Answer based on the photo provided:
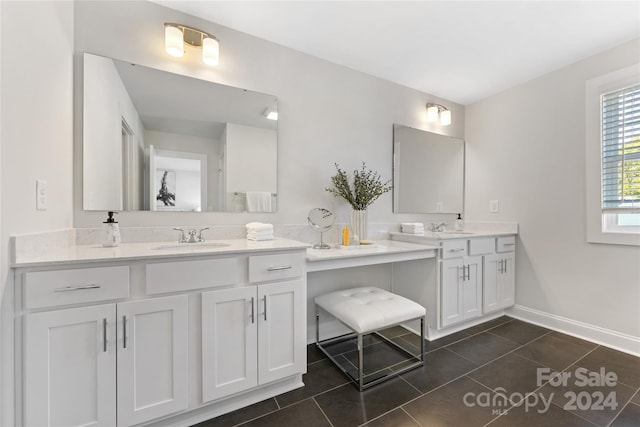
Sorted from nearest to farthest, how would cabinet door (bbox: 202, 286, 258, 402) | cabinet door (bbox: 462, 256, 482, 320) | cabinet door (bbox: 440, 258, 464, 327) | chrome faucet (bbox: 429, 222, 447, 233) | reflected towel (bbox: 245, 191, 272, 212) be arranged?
cabinet door (bbox: 202, 286, 258, 402) < reflected towel (bbox: 245, 191, 272, 212) < cabinet door (bbox: 440, 258, 464, 327) < cabinet door (bbox: 462, 256, 482, 320) < chrome faucet (bbox: 429, 222, 447, 233)

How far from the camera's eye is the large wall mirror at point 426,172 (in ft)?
8.75

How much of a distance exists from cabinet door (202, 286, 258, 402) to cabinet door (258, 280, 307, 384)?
4cm

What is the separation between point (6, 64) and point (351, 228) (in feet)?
6.81

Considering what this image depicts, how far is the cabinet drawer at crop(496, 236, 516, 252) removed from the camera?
2.57 metres

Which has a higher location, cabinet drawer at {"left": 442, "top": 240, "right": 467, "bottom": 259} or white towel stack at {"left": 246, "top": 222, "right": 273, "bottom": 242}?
white towel stack at {"left": 246, "top": 222, "right": 273, "bottom": 242}

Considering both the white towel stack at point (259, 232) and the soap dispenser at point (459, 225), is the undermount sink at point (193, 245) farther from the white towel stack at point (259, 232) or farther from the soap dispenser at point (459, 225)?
the soap dispenser at point (459, 225)

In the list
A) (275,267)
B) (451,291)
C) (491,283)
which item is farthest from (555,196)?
(275,267)

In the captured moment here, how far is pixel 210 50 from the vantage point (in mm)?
1758

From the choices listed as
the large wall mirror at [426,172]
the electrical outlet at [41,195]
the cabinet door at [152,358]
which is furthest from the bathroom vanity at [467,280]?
the electrical outlet at [41,195]

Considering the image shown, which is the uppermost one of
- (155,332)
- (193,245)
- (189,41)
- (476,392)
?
(189,41)

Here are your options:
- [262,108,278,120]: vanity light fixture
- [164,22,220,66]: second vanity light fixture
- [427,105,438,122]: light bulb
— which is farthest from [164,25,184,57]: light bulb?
[427,105,438,122]: light bulb

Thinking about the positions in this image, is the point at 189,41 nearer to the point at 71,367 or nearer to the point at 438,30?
the point at 438,30

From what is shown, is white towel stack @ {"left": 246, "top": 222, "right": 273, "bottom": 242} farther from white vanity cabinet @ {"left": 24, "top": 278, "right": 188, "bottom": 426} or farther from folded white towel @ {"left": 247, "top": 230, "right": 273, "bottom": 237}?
white vanity cabinet @ {"left": 24, "top": 278, "right": 188, "bottom": 426}

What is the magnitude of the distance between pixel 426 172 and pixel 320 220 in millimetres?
1443
